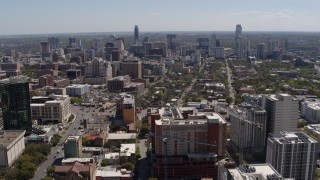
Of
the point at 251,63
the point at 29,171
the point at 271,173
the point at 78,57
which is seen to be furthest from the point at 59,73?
the point at 271,173

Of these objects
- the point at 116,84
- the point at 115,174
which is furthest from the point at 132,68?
the point at 115,174

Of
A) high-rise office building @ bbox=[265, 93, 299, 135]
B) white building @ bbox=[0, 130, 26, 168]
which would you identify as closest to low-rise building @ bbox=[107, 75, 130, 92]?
white building @ bbox=[0, 130, 26, 168]

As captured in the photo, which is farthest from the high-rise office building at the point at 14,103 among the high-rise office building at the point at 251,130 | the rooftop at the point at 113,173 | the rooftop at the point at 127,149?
the high-rise office building at the point at 251,130

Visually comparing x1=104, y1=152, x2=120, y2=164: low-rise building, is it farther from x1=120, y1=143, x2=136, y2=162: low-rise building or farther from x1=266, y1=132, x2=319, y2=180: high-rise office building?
x1=266, y1=132, x2=319, y2=180: high-rise office building

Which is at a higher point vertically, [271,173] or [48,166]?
[271,173]

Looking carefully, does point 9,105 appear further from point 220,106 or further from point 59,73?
point 59,73
